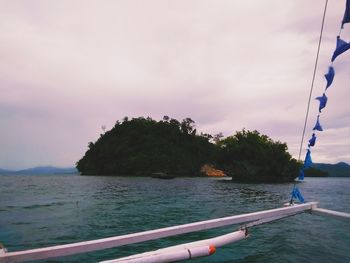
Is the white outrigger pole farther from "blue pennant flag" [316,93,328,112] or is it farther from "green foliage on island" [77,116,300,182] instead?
"green foliage on island" [77,116,300,182]

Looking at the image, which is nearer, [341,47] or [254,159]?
[341,47]

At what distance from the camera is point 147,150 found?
156 m

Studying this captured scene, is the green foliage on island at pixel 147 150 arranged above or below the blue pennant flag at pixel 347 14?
above

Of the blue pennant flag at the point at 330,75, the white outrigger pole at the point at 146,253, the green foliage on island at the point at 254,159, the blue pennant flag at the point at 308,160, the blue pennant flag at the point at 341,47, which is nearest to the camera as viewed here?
the white outrigger pole at the point at 146,253

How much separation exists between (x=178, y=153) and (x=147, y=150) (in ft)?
57.9

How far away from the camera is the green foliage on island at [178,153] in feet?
347

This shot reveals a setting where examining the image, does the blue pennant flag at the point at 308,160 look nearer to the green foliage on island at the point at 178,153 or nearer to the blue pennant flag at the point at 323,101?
the blue pennant flag at the point at 323,101

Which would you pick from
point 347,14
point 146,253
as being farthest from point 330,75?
point 146,253

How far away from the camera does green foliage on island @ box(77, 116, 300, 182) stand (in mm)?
105688

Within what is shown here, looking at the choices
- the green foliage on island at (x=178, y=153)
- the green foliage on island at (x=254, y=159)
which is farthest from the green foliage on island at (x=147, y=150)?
the green foliage on island at (x=254, y=159)

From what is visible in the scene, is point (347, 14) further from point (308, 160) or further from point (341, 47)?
point (308, 160)

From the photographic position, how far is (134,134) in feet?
542

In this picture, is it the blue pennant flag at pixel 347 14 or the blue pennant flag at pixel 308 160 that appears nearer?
the blue pennant flag at pixel 347 14

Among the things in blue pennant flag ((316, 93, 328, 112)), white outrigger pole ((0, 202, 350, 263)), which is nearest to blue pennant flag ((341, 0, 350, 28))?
blue pennant flag ((316, 93, 328, 112))
